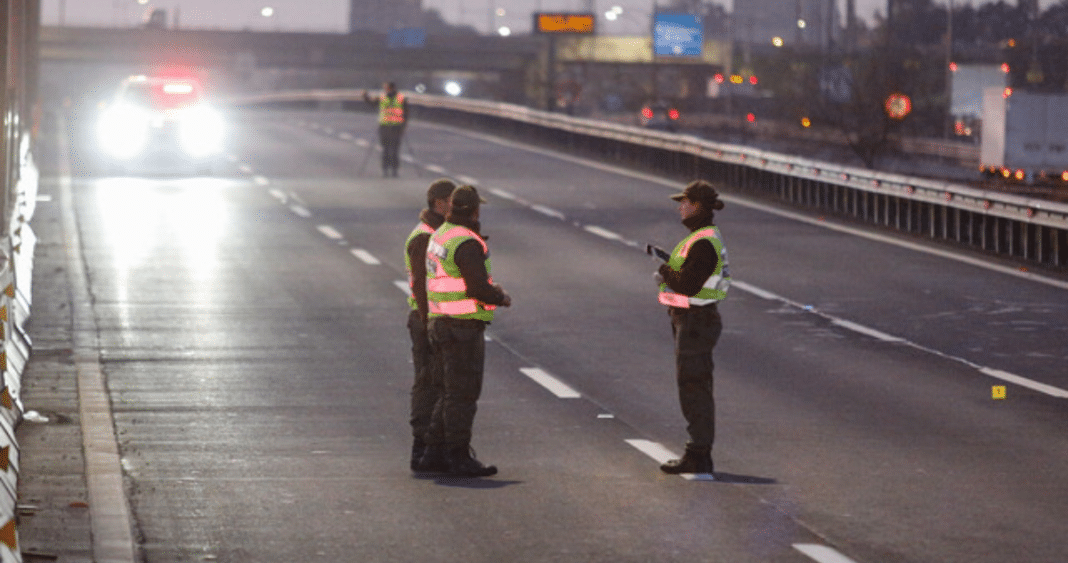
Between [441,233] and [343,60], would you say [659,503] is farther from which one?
[343,60]

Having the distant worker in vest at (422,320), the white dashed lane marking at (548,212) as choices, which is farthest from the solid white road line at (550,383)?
the white dashed lane marking at (548,212)

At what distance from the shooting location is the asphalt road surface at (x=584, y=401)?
10648 millimetres

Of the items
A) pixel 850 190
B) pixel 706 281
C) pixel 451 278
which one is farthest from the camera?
pixel 850 190

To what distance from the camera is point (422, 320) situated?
12492mm

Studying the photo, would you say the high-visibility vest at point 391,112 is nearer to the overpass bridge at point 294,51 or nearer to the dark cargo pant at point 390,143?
the dark cargo pant at point 390,143

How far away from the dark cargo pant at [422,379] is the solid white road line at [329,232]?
17346 mm

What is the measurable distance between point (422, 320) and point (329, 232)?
1837 centimetres

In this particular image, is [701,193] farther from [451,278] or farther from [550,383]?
[550,383]

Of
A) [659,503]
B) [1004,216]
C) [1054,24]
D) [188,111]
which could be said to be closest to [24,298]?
[659,503]

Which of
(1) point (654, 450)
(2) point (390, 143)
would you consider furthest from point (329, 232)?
(1) point (654, 450)

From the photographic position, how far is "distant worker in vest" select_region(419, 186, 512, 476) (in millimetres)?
12023

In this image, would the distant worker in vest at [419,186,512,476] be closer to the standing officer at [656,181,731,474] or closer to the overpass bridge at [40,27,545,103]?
the standing officer at [656,181,731,474]

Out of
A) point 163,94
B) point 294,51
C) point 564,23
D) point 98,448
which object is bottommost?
point 98,448

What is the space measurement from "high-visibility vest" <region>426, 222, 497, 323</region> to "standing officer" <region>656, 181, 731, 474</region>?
3.44ft
